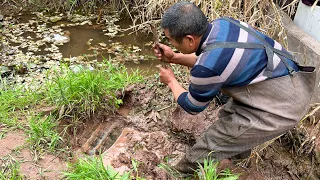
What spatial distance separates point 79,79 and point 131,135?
2.51 feet

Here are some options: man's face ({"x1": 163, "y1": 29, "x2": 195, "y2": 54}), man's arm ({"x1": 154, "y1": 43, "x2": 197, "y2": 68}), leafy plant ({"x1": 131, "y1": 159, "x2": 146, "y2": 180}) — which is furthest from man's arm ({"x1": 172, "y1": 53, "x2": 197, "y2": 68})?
leafy plant ({"x1": 131, "y1": 159, "x2": 146, "y2": 180})

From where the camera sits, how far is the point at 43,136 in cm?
290

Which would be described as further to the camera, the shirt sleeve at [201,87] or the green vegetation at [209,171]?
the green vegetation at [209,171]

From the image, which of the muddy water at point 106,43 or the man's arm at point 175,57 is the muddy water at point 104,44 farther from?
the man's arm at point 175,57

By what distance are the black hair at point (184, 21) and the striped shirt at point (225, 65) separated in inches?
3.7

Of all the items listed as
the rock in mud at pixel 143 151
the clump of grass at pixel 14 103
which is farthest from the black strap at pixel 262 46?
the clump of grass at pixel 14 103

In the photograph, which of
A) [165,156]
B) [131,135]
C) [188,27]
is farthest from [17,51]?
[188,27]

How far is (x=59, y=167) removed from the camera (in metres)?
2.69

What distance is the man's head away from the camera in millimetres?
1984

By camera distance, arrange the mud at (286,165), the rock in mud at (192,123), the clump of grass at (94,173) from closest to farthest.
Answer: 1. the clump of grass at (94,173)
2. the mud at (286,165)
3. the rock in mud at (192,123)

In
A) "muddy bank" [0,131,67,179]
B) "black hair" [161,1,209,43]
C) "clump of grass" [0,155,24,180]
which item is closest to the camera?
"black hair" [161,1,209,43]

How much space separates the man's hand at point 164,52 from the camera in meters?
2.65

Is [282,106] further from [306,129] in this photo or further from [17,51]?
[17,51]

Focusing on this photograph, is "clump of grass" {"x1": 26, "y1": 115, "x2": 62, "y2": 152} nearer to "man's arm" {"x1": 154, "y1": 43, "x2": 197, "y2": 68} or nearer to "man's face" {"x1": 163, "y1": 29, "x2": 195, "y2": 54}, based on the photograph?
"man's arm" {"x1": 154, "y1": 43, "x2": 197, "y2": 68}
